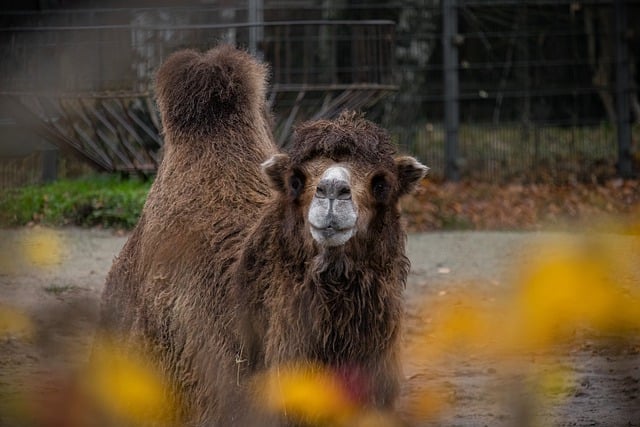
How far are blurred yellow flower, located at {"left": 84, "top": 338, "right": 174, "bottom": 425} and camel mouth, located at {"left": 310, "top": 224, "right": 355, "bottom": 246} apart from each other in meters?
1.19

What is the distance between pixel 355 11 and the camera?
14266 millimetres

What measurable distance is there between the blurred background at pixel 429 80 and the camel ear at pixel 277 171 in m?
6.55

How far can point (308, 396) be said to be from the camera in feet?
14.9

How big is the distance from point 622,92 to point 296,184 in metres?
10.8

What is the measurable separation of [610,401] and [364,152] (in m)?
2.91

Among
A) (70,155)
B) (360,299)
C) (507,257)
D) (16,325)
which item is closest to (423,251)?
(507,257)

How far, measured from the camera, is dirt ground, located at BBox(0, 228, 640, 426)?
4448 millimetres

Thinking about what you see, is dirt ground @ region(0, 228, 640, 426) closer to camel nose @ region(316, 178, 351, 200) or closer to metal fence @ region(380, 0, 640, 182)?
camel nose @ region(316, 178, 351, 200)

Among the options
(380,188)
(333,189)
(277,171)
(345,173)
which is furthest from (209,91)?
(333,189)

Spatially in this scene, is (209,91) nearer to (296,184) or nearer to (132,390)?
(296,184)

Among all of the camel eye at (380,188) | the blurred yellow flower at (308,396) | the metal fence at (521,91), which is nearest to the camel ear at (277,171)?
the camel eye at (380,188)

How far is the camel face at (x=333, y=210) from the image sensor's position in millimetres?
4086

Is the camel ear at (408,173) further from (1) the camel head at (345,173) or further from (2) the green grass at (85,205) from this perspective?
(2) the green grass at (85,205)

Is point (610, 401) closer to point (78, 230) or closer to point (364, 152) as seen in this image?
point (364, 152)
